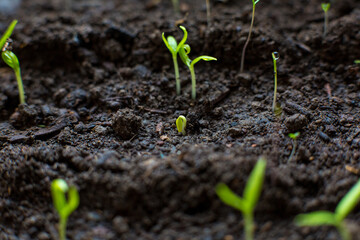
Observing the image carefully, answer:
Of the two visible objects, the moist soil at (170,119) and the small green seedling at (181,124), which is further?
the small green seedling at (181,124)

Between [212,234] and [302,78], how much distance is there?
3.19 ft

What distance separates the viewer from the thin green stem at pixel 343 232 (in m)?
0.85

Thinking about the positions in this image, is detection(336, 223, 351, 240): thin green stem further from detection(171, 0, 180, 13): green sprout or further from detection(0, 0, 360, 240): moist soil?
detection(171, 0, 180, 13): green sprout

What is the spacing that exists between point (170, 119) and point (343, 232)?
0.84m

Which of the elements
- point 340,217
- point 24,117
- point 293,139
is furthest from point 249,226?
point 24,117

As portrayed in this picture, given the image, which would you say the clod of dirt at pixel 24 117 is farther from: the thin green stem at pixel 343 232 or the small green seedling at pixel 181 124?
the thin green stem at pixel 343 232

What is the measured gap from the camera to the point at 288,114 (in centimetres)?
139

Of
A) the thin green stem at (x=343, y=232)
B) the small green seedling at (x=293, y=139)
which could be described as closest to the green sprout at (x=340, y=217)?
the thin green stem at (x=343, y=232)

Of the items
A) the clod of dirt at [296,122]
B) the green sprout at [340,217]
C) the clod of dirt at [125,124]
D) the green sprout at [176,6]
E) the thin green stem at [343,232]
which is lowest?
the thin green stem at [343,232]

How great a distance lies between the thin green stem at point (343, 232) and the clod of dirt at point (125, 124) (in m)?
0.85

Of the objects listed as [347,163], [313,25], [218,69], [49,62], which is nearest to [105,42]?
[49,62]

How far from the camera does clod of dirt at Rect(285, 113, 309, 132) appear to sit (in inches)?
51.1

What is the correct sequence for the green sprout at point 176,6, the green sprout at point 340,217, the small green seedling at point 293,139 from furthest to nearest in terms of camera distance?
the green sprout at point 176,6, the small green seedling at point 293,139, the green sprout at point 340,217

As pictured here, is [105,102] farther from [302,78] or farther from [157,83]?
[302,78]
